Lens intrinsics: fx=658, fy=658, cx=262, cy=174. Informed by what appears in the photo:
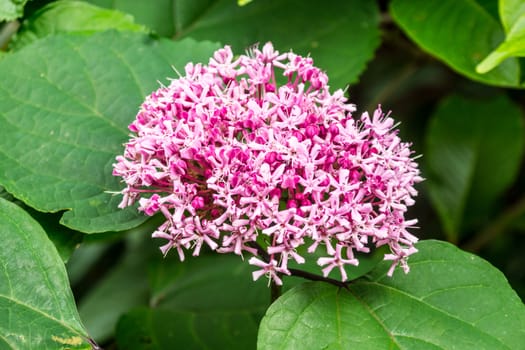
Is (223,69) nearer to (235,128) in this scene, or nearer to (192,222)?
(235,128)

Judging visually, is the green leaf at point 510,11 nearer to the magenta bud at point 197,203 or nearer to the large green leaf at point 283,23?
the large green leaf at point 283,23

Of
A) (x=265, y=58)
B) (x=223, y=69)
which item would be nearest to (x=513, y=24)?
(x=265, y=58)

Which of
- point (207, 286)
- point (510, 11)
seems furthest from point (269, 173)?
point (207, 286)

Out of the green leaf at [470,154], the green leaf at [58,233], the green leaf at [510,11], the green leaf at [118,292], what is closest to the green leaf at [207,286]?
the green leaf at [118,292]

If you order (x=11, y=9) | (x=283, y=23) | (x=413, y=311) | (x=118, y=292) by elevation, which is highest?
(x=11, y=9)

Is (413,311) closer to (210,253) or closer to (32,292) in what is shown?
(32,292)

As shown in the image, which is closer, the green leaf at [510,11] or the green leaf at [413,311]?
the green leaf at [413,311]
